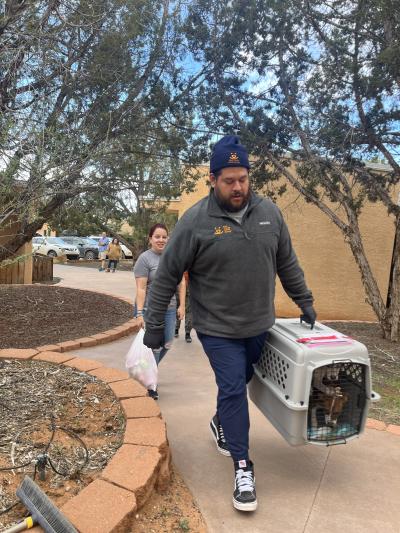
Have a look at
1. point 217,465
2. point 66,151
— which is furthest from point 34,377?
point 66,151

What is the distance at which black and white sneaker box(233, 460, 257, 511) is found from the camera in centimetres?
242

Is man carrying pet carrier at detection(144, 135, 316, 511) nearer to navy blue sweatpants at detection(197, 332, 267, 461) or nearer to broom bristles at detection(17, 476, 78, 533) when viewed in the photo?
navy blue sweatpants at detection(197, 332, 267, 461)

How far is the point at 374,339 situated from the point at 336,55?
13.5 feet

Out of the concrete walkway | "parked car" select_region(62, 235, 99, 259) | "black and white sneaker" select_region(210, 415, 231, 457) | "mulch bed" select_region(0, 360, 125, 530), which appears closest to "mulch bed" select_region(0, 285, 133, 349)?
"mulch bed" select_region(0, 360, 125, 530)

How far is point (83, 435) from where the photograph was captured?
2.89 metres

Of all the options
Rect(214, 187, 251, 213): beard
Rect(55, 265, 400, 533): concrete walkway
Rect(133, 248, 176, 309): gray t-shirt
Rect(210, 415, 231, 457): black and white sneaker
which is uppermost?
Rect(214, 187, 251, 213): beard

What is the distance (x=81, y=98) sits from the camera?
6082 millimetres

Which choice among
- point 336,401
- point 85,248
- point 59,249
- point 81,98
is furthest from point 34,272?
point 85,248

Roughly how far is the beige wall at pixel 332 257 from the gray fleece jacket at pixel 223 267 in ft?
23.3

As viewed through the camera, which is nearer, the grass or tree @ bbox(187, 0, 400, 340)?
the grass

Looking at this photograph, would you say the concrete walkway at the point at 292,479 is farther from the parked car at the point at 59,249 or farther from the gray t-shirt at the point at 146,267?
the parked car at the point at 59,249

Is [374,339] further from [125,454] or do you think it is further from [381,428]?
[125,454]

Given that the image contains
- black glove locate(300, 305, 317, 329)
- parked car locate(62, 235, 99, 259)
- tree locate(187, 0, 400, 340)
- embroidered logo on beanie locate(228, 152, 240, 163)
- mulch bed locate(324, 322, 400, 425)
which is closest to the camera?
embroidered logo on beanie locate(228, 152, 240, 163)

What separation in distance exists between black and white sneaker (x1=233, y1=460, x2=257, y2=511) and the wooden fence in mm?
11288
